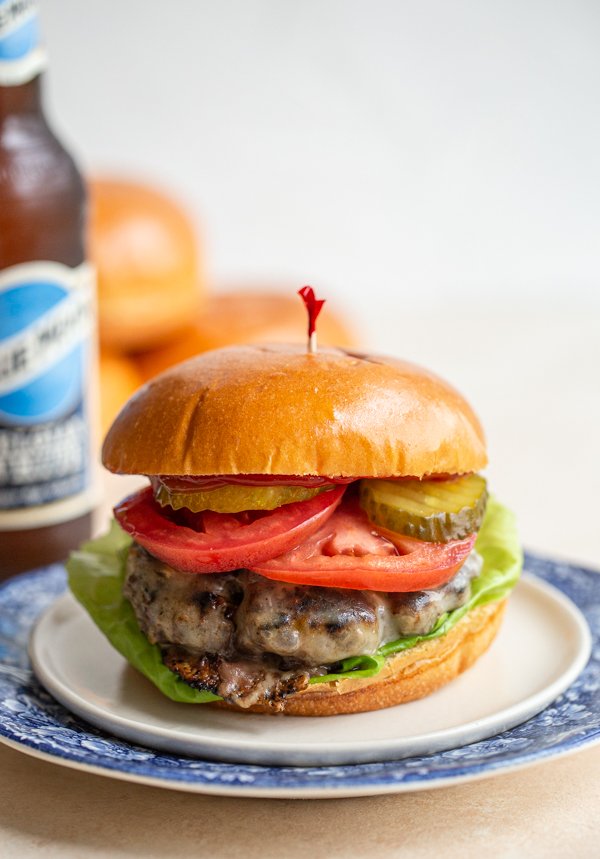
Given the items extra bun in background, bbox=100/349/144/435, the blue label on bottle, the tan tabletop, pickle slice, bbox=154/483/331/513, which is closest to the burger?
pickle slice, bbox=154/483/331/513

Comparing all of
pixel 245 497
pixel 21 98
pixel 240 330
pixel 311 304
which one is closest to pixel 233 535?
pixel 245 497

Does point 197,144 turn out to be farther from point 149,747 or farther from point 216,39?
point 149,747

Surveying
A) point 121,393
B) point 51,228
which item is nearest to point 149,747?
point 51,228

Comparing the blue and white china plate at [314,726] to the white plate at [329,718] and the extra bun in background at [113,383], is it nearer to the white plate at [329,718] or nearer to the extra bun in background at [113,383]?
the white plate at [329,718]

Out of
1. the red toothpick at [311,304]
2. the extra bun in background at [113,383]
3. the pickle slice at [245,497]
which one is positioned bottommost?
the extra bun in background at [113,383]

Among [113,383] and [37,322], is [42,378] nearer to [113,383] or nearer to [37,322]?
[37,322]

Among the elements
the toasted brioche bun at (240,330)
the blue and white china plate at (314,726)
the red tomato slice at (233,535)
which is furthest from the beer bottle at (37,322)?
the toasted brioche bun at (240,330)
